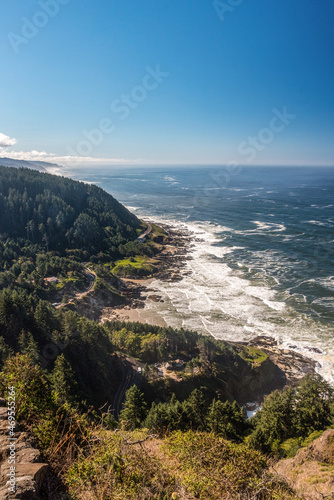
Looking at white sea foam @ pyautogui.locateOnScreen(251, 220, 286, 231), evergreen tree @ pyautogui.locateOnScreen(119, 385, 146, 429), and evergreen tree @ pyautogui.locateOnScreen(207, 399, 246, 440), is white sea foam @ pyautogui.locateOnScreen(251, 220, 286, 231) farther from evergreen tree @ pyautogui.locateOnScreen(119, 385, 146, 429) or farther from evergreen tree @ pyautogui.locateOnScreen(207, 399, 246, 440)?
evergreen tree @ pyautogui.locateOnScreen(119, 385, 146, 429)

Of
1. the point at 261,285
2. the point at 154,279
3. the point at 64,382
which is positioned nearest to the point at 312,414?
the point at 64,382

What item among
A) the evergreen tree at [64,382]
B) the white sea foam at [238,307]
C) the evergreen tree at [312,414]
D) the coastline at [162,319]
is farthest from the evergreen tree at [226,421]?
the white sea foam at [238,307]

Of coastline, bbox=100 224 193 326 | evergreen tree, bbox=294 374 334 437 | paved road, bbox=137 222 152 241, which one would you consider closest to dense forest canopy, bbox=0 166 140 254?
paved road, bbox=137 222 152 241

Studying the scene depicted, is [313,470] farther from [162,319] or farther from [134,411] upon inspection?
[162,319]

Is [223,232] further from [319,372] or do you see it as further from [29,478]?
[29,478]

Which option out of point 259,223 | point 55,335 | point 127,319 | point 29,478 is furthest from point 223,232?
point 29,478
